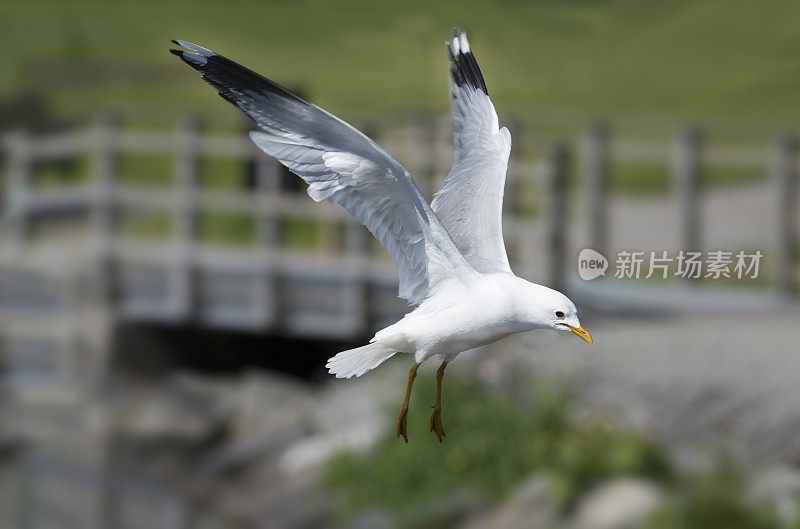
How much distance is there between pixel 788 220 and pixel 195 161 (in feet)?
11.7

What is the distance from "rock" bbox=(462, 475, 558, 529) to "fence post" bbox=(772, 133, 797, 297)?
7.12 ft

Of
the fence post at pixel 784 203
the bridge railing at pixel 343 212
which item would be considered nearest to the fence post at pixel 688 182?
the bridge railing at pixel 343 212

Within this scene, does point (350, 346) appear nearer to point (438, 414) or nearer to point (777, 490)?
point (777, 490)

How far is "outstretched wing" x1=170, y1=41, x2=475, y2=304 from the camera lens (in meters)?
1.05

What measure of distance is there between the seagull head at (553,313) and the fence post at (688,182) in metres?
5.55

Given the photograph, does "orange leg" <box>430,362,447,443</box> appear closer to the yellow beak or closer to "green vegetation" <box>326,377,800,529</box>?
the yellow beak

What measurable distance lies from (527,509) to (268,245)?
97.8 inches

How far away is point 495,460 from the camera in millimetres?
5863

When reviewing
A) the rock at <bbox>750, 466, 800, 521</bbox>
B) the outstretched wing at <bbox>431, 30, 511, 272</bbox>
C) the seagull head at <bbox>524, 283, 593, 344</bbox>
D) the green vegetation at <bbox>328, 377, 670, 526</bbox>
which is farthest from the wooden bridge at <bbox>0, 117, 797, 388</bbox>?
the seagull head at <bbox>524, 283, 593, 344</bbox>

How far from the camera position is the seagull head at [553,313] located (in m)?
0.95

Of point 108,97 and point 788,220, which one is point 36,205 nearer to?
point 788,220

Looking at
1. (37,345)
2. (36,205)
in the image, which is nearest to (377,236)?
(36,205)

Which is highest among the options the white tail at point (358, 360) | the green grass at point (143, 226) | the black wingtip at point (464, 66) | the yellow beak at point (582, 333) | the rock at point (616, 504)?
the black wingtip at point (464, 66)

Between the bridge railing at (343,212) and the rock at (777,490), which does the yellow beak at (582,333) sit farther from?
the rock at (777,490)
